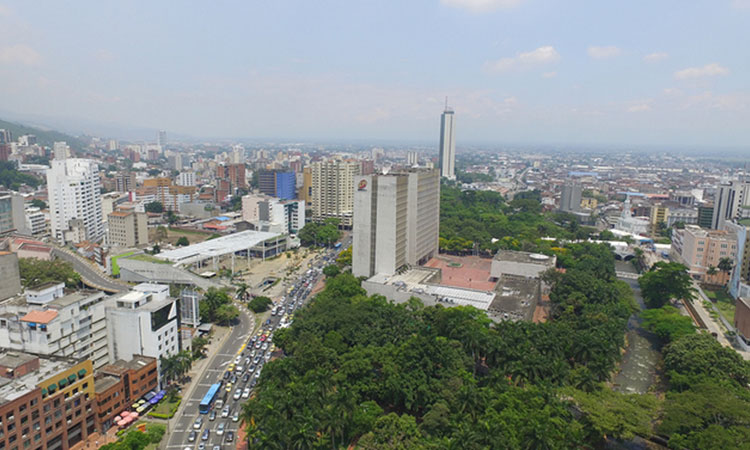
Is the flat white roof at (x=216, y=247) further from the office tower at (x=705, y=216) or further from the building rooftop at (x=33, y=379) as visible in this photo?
the office tower at (x=705, y=216)

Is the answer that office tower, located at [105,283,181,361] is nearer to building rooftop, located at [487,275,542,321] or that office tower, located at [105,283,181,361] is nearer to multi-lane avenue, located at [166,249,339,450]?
multi-lane avenue, located at [166,249,339,450]

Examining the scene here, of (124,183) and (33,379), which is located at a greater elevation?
(124,183)

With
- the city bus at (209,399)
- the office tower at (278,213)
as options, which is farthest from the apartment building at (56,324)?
the office tower at (278,213)

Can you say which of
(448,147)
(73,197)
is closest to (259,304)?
(73,197)

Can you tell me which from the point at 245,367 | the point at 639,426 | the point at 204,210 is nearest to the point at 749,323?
the point at 639,426

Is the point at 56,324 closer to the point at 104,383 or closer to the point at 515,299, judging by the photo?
the point at 104,383

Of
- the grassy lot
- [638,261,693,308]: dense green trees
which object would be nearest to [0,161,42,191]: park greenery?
[638,261,693,308]: dense green trees
